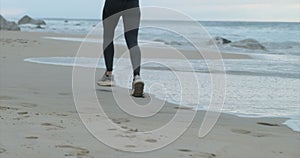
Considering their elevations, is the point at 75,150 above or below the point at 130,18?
below

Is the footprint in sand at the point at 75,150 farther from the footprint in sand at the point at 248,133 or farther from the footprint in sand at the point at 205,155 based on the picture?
the footprint in sand at the point at 248,133

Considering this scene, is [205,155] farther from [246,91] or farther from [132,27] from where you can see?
[246,91]

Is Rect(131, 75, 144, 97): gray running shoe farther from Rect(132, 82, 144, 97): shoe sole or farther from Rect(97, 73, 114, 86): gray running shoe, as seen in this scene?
Rect(97, 73, 114, 86): gray running shoe

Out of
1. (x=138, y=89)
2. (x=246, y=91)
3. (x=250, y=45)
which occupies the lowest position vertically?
(x=250, y=45)

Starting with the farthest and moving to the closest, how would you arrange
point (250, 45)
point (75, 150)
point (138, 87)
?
point (250, 45)
point (138, 87)
point (75, 150)

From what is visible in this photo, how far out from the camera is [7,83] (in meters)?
5.39

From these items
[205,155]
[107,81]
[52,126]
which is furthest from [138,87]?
[205,155]

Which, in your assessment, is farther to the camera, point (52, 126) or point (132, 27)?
point (132, 27)

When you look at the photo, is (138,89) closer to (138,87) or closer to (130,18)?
(138,87)

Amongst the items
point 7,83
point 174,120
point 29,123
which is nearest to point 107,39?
point 7,83

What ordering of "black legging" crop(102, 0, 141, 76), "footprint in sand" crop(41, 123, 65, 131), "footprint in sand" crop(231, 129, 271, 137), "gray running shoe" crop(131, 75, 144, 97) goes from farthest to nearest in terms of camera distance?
1. "black legging" crop(102, 0, 141, 76)
2. "gray running shoe" crop(131, 75, 144, 97)
3. "footprint in sand" crop(231, 129, 271, 137)
4. "footprint in sand" crop(41, 123, 65, 131)

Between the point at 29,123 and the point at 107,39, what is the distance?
233cm

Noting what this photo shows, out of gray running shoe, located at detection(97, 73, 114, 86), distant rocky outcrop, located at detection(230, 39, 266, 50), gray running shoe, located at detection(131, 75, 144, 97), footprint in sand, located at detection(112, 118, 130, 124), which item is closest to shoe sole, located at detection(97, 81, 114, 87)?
gray running shoe, located at detection(97, 73, 114, 86)

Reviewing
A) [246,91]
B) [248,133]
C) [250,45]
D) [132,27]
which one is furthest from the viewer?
[250,45]
